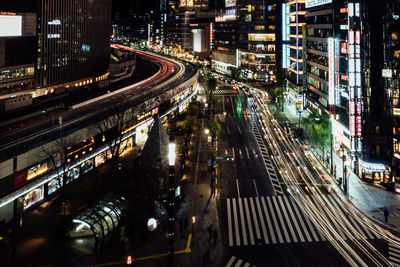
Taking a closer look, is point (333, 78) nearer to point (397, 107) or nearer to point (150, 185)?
point (397, 107)

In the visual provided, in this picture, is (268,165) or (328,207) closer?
(328,207)

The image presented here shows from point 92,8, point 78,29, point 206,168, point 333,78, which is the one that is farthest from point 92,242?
point 92,8

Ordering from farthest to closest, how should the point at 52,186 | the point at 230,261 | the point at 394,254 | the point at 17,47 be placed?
1. the point at 17,47
2. the point at 52,186
3. the point at 394,254
4. the point at 230,261

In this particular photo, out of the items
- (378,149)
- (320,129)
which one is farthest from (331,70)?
(378,149)

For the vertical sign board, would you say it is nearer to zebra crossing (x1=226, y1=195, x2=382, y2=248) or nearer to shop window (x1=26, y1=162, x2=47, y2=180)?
zebra crossing (x1=226, y1=195, x2=382, y2=248)

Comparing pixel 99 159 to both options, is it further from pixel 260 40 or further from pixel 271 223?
pixel 260 40

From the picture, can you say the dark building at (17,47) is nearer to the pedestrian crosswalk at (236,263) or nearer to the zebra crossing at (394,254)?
the pedestrian crosswalk at (236,263)
